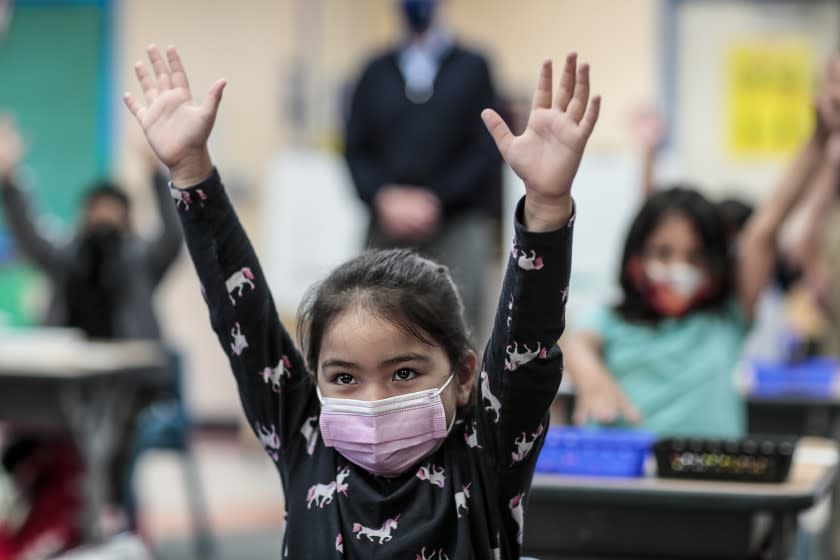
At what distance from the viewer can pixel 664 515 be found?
2096mm

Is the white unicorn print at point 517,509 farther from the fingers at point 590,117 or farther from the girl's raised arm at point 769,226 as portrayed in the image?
the girl's raised arm at point 769,226

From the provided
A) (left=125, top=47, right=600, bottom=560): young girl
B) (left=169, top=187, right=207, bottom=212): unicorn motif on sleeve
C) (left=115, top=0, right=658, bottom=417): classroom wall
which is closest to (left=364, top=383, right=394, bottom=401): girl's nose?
(left=125, top=47, right=600, bottom=560): young girl

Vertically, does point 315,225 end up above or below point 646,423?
below

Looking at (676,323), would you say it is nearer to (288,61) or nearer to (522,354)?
(522,354)

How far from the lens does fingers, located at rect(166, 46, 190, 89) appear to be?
5.32 feet

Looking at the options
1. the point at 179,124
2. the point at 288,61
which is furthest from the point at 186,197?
the point at 288,61

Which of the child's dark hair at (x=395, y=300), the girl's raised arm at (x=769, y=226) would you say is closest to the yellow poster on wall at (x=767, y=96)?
the girl's raised arm at (x=769, y=226)

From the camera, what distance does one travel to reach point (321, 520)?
5.04 feet

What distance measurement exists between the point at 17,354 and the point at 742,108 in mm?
5100

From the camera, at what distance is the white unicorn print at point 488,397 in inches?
59.2

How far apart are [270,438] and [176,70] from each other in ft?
1.60

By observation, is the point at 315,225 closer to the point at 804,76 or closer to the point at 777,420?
the point at 804,76

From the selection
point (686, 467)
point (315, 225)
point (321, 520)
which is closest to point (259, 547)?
point (315, 225)

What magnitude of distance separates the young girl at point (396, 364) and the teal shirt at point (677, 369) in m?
1.23
